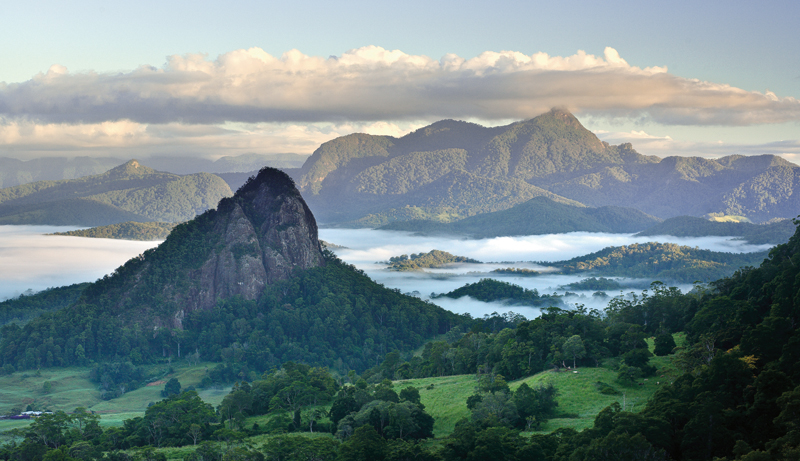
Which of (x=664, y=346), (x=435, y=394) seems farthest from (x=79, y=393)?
(x=664, y=346)

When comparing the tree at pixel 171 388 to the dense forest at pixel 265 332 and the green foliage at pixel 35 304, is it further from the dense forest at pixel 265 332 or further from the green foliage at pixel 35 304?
the green foliage at pixel 35 304

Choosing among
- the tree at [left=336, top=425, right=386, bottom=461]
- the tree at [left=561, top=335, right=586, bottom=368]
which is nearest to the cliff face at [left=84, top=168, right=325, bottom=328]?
the tree at [left=561, top=335, right=586, bottom=368]

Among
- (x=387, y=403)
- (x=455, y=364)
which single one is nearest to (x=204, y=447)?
(x=387, y=403)

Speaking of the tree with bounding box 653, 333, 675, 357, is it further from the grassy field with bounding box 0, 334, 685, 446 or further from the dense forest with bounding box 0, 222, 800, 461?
the grassy field with bounding box 0, 334, 685, 446

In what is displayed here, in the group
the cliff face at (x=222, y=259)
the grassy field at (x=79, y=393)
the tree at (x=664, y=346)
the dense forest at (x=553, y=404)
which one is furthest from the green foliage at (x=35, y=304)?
the tree at (x=664, y=346)

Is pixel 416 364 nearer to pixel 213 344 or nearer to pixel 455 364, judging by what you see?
pixel 455 364

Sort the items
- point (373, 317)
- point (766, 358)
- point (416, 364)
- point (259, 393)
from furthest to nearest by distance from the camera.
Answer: point (373, 317) → point (416, 364) → point (259, 393) → point (766, 358)
